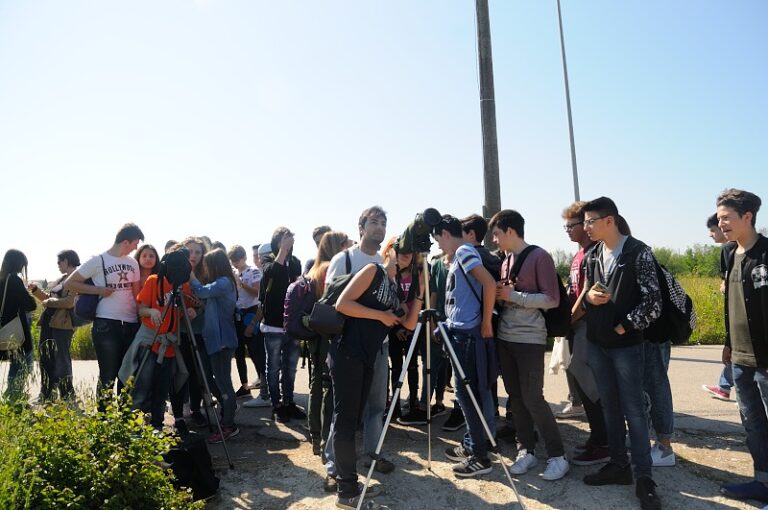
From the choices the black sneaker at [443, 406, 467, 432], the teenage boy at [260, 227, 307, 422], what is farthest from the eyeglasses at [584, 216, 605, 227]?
the teenage boy at [260, 227, 307, 422]

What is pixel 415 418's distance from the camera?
18.4 ft

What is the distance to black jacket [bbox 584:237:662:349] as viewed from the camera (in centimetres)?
353

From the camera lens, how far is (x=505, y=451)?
468cm

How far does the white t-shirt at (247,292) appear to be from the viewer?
661 cm

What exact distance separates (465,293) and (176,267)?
2531mm

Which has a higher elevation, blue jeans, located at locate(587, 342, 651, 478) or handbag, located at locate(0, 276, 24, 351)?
handbag, located at locate(0, 276, 24, 351)

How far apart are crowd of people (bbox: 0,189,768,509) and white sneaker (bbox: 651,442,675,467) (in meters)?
0.01

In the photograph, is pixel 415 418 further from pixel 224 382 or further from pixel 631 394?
pixel 631 394

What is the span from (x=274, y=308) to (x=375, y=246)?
6.46 ft

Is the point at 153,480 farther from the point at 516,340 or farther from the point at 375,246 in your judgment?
the point at 516,340

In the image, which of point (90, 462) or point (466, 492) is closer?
point (90, 462)

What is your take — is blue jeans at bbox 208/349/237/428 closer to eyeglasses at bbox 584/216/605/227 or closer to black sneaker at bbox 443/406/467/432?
black sneaker at bbox 443/406/467/432

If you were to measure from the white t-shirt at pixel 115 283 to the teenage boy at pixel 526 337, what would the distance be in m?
3.42

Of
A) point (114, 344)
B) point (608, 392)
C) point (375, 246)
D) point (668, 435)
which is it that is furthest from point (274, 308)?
point (668, 435)
